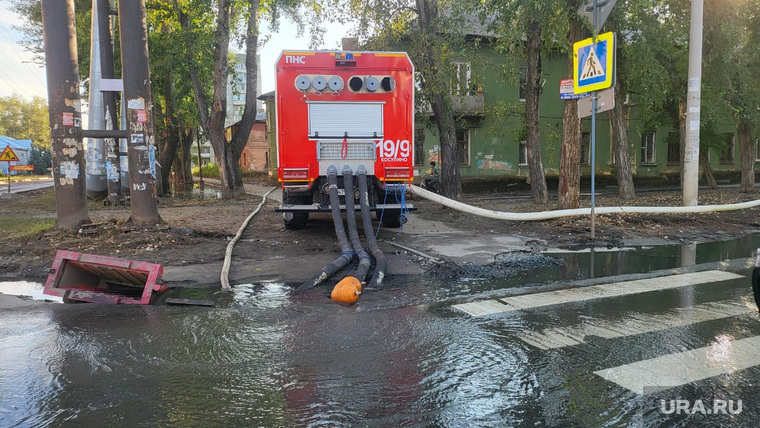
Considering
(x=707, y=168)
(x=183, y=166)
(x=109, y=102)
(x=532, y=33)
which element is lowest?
(x=707, y=168)

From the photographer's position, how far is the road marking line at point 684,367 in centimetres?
362

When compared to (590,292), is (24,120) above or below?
above

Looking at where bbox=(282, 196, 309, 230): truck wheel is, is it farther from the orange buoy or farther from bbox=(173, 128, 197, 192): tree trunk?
bbox=(173, 128, 197, 192): tree trunk

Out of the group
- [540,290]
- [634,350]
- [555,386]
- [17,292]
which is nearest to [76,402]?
[555,386]

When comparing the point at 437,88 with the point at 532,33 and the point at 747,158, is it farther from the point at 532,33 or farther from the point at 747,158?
the point at 747,158

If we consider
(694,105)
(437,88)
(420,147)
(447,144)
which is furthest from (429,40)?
(420,147)

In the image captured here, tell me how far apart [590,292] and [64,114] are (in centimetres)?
897

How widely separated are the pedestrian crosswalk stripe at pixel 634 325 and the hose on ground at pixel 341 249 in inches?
108

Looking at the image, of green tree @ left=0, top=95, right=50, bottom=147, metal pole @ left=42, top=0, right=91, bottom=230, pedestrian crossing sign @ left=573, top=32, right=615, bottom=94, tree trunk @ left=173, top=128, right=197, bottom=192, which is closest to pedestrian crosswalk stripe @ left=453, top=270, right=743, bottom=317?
pedestrian crossing sign @ left=573, top=32, right=615, bottom=94

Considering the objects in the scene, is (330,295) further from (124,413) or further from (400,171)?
(400,171)

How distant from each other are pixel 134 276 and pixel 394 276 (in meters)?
3.21

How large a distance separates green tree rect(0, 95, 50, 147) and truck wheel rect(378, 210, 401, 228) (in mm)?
93493

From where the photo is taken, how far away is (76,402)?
3.34m

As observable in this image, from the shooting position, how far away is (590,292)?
20.2ft
